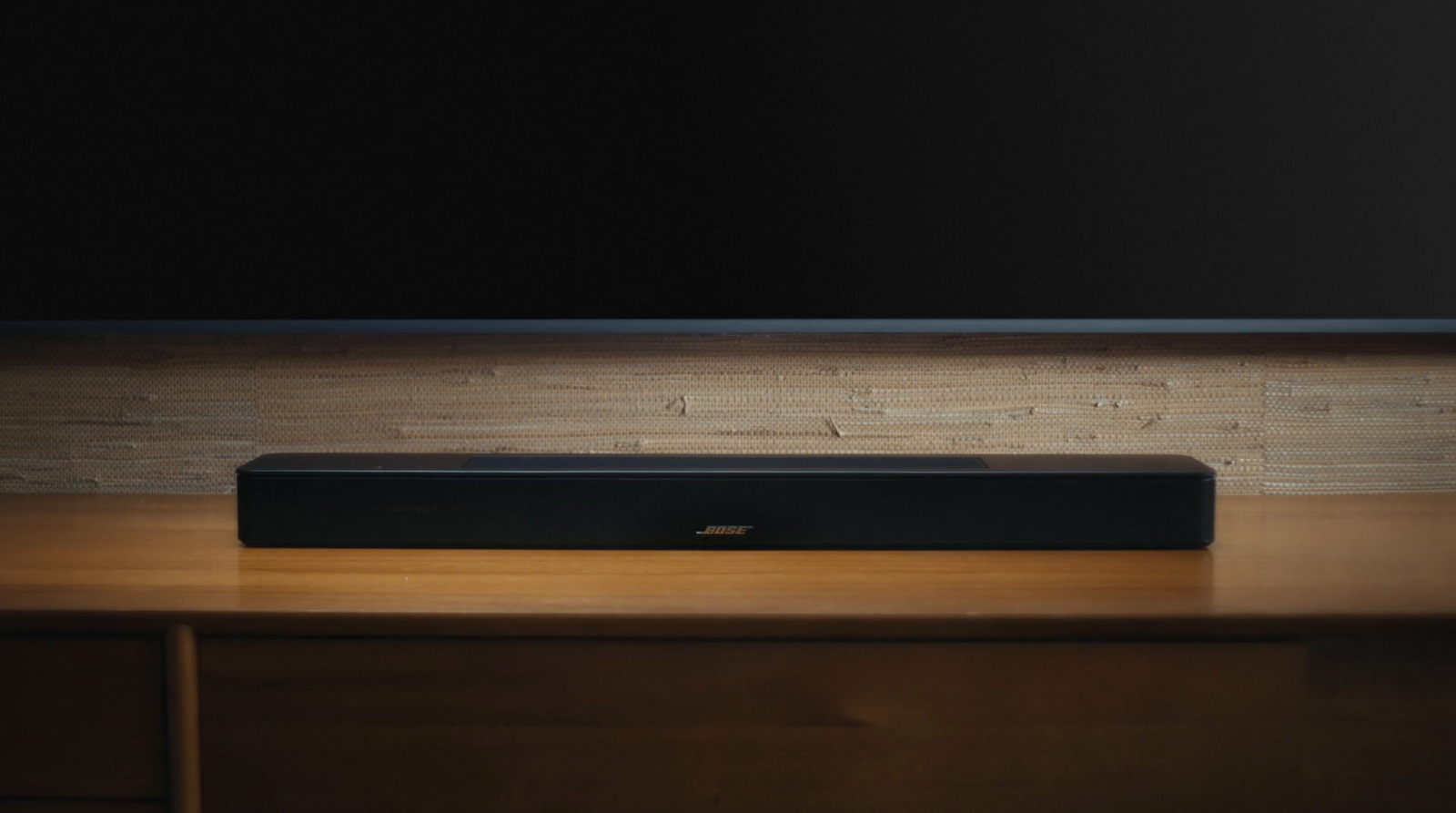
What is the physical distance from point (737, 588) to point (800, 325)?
0.35 m

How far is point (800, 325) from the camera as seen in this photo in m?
1.02

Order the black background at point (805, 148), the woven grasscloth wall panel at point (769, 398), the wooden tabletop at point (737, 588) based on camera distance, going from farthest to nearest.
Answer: the woven grasscloth wall panel at point (769, 398) → the black background at point (805, 148) → the wooden tabletop at point (737, 588)

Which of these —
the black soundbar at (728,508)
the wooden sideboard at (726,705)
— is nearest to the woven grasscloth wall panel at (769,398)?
the black soundbar at (728,508)

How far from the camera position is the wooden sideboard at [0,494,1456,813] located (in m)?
0.71

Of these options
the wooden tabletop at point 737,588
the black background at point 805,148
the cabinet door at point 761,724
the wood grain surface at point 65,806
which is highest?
the black background at point 805,148

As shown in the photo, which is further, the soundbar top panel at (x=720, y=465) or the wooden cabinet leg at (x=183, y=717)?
the soundbar top panel at (x=720, y=465)

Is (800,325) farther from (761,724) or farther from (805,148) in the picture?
(761,724)

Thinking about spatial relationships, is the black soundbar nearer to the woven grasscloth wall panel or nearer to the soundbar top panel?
the soundbar top panel

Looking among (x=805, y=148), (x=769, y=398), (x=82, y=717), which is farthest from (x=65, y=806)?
(x=805, y=148)

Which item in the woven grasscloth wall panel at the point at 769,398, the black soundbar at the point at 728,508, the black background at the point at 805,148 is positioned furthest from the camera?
the woven grasscloth wall panel at the point at 769,398

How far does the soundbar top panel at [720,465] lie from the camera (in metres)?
0.89

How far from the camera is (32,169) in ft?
3.35

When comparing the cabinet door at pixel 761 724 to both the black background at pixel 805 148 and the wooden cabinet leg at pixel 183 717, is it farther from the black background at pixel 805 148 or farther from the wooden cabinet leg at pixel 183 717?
the black background at pixel 805 148

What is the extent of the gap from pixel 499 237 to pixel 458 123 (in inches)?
4.8
